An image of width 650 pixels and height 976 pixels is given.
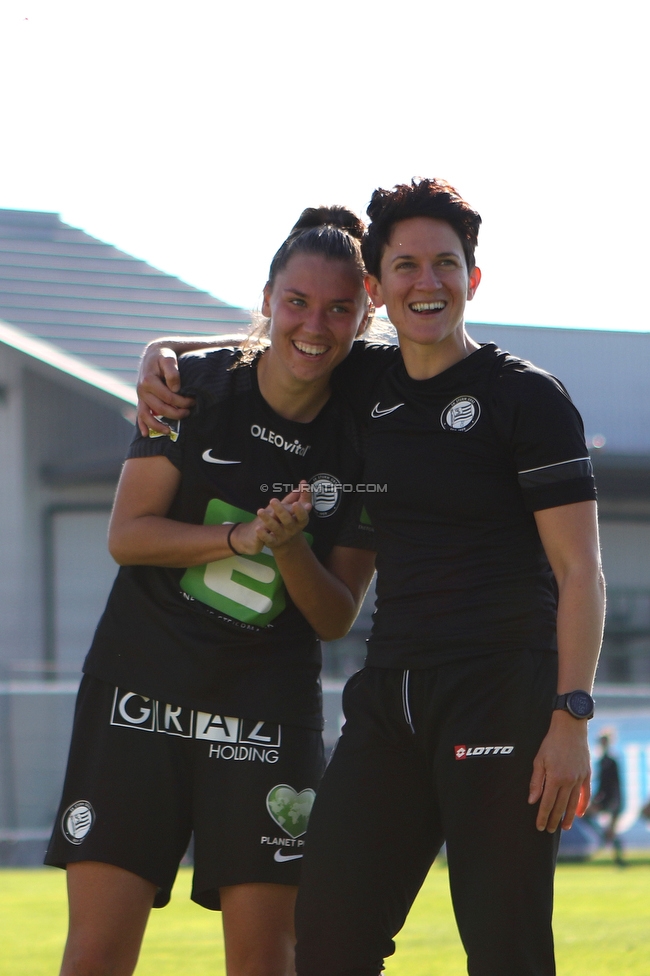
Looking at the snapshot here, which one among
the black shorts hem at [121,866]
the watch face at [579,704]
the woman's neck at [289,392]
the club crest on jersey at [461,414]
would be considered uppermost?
the woman's neck at [289,392]

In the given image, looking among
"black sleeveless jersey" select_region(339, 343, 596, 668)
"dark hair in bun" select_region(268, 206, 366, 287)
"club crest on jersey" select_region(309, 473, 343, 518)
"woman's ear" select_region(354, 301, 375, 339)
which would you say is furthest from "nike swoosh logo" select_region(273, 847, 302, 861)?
"dark hair in bun" select_region(268, 206, 366, 287)

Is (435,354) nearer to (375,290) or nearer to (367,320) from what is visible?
(375,290)

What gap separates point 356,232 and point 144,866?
1615mm

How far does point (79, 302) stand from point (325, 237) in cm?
1552

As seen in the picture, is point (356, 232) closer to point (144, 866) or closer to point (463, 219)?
point (463, 219)

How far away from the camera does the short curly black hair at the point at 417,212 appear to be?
107 inches

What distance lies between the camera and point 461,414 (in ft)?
8.59

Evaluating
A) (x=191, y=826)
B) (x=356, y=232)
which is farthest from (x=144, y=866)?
(x=356, y=232)

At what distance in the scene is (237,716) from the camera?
2.90 meters

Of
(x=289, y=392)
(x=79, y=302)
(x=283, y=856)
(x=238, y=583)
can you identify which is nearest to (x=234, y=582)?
(x=238, y=583)

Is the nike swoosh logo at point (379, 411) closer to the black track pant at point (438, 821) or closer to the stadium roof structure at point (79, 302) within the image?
the black track pant at point (438, 821)

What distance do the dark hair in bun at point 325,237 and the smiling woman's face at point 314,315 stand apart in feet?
0.07

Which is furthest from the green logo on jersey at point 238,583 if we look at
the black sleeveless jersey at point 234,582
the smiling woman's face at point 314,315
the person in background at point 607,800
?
the person in background at point 607,800

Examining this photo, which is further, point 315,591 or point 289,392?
point 289,392
